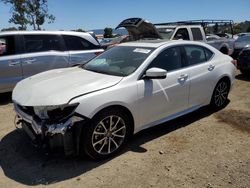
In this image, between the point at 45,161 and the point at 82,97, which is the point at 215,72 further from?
the point at 45,161

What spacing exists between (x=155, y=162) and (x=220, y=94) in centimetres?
264

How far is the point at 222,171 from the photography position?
385 cm

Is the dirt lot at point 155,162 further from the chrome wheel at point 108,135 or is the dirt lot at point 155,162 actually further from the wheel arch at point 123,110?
the wheel arch at point 123,110

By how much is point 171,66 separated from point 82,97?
1.81m

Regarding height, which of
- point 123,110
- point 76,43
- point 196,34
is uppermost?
point 196,34

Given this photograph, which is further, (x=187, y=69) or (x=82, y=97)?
(x=187, y=69)

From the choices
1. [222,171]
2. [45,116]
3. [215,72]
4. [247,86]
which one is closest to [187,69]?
[215,72]

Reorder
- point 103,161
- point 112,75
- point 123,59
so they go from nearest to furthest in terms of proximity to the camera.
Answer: point 103,161 < point 112,75 < point 123,59

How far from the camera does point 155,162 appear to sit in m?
4.07

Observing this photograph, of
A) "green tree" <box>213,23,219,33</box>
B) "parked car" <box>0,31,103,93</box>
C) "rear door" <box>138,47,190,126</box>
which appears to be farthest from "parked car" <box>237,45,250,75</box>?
"green tree" <box>213,23,219,33</box>

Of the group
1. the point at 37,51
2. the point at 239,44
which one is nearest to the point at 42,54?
the point at 37,51

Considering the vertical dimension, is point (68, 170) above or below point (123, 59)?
below

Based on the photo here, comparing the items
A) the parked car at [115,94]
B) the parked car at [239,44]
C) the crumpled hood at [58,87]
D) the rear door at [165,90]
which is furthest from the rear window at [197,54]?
the parked car at [239,44]

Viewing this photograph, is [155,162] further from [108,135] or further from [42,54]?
[42,54]
